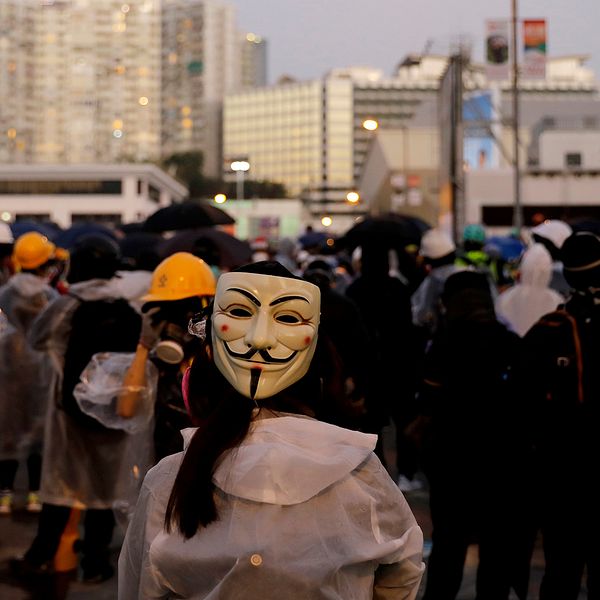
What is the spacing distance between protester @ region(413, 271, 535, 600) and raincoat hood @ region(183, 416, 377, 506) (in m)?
2.91

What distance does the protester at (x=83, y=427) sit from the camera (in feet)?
20.7

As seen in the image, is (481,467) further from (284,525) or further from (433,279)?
(433,279)

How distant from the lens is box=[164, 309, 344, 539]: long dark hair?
2.47 m

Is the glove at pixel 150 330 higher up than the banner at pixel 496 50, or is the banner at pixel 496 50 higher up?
the banner at pixel 496 50

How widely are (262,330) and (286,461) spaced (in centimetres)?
28

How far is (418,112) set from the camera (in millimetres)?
75562

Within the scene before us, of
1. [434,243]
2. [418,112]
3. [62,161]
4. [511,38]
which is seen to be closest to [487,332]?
[434,243]

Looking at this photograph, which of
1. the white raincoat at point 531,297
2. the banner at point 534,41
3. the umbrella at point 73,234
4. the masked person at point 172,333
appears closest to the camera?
the masked person at point 172,333

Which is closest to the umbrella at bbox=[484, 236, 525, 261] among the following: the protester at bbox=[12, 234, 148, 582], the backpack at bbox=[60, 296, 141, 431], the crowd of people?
the crowd of people

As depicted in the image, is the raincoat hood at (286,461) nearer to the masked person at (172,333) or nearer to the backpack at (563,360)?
the masked person at (172,333)

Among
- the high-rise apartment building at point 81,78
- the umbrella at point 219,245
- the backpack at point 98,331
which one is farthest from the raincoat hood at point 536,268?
the high-rise apartment building at point 81,78

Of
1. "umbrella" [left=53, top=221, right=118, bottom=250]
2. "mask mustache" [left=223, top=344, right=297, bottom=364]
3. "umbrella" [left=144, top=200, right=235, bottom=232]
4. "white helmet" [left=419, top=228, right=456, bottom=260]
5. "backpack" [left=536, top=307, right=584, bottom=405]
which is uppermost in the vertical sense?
"umbrella" [left=144, top=200, right=235, bottom=232]

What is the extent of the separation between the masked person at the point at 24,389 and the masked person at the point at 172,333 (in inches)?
131

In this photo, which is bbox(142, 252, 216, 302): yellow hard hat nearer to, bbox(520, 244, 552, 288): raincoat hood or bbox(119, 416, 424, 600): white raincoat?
bbox(119, 416, 424, 600): white raincoat
